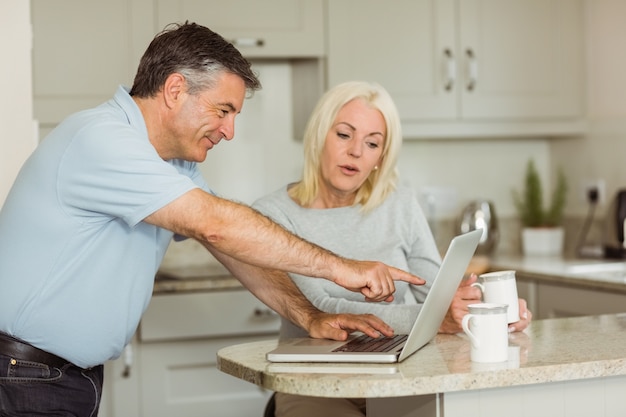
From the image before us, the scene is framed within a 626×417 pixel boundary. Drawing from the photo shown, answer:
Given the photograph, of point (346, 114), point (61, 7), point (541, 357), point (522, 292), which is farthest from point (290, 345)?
point (61, 7)

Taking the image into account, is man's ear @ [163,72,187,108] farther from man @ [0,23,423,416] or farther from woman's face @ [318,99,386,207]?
woman's face @ [318,99,386,207]

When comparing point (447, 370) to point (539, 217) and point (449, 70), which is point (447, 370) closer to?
point (449, 70)

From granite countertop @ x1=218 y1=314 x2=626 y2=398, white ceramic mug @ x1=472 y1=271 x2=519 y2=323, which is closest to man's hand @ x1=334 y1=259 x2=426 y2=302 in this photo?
granite countertop @ x1=218 y1=314 x2=626 y2=398

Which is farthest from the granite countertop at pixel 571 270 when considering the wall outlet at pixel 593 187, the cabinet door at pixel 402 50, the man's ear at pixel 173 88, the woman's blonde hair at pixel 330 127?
the man's ear at pixel 173 88

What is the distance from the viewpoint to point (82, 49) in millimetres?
3500

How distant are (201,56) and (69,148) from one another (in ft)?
1.07

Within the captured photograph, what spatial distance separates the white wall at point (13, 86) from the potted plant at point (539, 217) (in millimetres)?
2353

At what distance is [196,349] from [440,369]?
192cm

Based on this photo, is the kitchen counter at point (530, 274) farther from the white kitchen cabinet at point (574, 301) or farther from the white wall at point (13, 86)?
the white wall at point (13, 86)

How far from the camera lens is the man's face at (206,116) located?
1897 millimetres

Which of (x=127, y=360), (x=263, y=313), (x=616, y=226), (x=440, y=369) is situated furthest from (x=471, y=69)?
(x=440, y=369)

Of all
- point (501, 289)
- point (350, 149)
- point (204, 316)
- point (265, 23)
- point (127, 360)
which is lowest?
point (127, 360)

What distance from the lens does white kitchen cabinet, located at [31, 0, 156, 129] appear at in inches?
137

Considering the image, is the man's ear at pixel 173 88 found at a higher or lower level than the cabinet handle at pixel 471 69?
lower
